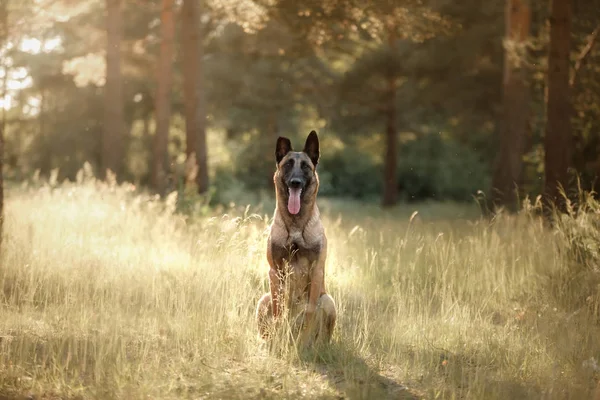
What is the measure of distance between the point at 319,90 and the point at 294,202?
2387 centimetres

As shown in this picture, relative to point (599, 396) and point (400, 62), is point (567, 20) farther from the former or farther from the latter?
point (400, 62)

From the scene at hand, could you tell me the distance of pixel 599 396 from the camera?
5250 millimetres

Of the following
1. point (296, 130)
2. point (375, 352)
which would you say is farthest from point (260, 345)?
point (296, 130)

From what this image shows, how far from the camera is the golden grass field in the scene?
5.47 m

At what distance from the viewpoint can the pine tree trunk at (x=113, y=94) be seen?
18.0m

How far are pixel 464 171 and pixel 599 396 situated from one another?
3276cm

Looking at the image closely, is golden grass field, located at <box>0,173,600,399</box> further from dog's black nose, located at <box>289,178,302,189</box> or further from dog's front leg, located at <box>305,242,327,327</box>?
dog's black nose, located at <box>289,178,302,189</box>

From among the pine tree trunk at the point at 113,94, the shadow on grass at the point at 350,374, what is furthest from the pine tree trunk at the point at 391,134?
the shadow on grass at the point at 350,374

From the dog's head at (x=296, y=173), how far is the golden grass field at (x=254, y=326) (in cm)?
120

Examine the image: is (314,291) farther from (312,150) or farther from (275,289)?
(312,150)

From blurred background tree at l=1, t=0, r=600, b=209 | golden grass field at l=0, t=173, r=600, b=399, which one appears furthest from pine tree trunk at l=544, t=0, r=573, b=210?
golden grass field at l=0, t=173, r=600, b=399

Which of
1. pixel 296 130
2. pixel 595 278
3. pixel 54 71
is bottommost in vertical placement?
pixel 595 278

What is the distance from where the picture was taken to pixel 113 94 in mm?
18453

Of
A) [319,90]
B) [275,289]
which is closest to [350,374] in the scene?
[275,289]
